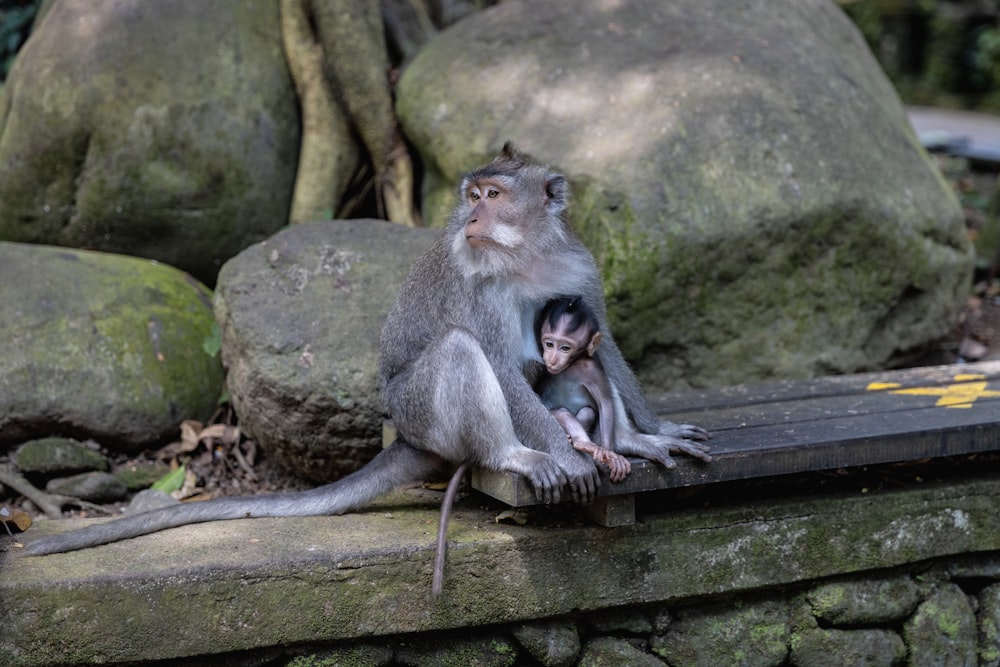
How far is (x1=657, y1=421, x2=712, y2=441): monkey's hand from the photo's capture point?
151 inches

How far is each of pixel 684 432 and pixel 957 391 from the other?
4.31 feet

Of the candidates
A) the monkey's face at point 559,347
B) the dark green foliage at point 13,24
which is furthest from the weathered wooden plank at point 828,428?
the dark green foliage at point 13,24

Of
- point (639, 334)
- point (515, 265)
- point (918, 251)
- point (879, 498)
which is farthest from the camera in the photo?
point (918, 251)

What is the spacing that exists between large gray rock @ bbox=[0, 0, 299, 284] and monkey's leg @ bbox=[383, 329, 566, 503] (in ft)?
8.70

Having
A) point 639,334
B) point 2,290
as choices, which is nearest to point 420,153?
point 639,334

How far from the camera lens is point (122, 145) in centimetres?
575

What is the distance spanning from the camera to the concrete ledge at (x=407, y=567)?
10.7 feet

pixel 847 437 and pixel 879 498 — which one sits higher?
pixel 847 437

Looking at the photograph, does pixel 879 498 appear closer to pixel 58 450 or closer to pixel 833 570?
pixel 833 570

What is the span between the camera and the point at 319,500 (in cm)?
385

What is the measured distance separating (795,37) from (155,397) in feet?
11.6

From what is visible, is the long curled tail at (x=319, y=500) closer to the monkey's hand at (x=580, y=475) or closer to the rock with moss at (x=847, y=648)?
the monkey's hand at (x=580, y=475)

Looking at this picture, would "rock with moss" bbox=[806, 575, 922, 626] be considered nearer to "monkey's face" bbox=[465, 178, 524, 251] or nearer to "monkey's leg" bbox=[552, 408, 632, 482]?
"monkey's leg" bbox=[552, 408, 632, 482]

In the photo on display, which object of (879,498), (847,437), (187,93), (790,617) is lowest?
(790,617)
